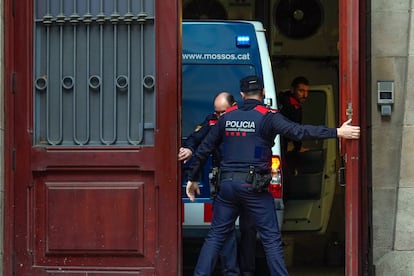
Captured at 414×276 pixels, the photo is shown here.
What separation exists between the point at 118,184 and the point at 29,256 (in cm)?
98

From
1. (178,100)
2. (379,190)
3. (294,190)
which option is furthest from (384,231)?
(294,190)

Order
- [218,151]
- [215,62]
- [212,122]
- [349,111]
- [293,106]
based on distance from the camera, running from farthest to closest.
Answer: [293,106], [215,62], [212,122], [218,151], [349,111]

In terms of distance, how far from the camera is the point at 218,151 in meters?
7.49

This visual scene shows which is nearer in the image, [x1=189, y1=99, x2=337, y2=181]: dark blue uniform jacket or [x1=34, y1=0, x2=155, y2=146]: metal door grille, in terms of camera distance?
[x1=189, y1=99, x2=337, y2=181]: dark blue uniform jacket

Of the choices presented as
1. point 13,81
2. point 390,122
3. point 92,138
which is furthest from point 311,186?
point 13,81

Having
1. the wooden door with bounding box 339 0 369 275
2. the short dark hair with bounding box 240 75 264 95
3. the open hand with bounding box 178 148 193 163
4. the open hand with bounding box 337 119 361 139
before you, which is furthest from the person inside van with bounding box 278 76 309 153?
the open hand with bounding box 337 119 361 139

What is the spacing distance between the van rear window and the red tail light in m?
0.87

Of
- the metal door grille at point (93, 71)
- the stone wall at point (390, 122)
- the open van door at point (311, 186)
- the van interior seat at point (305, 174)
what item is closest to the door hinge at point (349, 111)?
the stone wall at point (390, 122)

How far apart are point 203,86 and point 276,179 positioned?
1277mm

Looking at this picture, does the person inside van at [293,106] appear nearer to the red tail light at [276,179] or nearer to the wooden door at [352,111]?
the red tail light at [276,179]

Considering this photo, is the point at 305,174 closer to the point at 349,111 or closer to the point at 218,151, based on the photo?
the point at 218,151

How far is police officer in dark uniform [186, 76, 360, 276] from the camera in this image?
6816mm

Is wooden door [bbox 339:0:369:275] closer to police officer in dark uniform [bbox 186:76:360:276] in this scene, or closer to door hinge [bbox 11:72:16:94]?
police officer in dark uniform [bbox 186:76:360:276]

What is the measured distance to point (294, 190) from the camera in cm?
974
